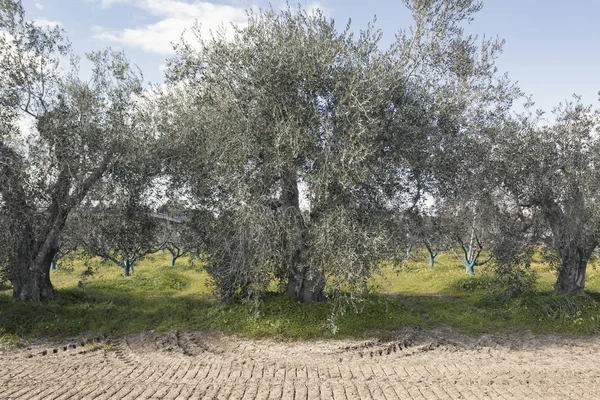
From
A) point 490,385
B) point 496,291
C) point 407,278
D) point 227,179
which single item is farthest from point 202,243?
point 407,278

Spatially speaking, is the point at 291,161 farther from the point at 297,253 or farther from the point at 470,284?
the point at 470,284

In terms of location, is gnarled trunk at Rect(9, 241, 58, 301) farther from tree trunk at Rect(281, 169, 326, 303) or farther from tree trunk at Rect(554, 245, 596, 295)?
tree trunk at Rect(554, 245, 596, 295)

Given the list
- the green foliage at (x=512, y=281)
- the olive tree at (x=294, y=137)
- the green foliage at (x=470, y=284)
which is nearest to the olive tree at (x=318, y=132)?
the olive tree at (x=294, y=137)

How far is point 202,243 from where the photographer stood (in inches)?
704

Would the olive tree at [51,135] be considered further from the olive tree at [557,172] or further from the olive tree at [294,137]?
the olive tree at [557,172]

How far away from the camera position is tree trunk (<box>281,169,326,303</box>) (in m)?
14.6

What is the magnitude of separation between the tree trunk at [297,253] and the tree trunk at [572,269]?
1015 cm

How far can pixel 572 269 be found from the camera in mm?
18797

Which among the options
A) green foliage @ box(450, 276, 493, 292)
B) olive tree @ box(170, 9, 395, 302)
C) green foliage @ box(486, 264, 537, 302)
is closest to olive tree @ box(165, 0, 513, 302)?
olive tree @ box(170, 9, 395, 302)

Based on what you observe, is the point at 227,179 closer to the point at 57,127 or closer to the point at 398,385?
the point at 57,127

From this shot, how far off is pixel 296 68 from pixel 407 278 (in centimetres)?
2095

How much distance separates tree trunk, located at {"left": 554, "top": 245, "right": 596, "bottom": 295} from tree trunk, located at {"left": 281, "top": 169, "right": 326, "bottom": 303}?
1015 cm

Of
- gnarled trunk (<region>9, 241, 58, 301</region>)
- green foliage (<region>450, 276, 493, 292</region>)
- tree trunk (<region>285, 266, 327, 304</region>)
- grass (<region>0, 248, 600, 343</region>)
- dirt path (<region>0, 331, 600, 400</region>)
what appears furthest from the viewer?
green foliage (<region>450, 276, 493, 292</region>)

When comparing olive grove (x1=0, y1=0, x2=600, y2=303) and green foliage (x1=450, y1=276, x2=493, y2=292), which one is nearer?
olive grove (x1=0, y1=0, x2=600, y2=303)
